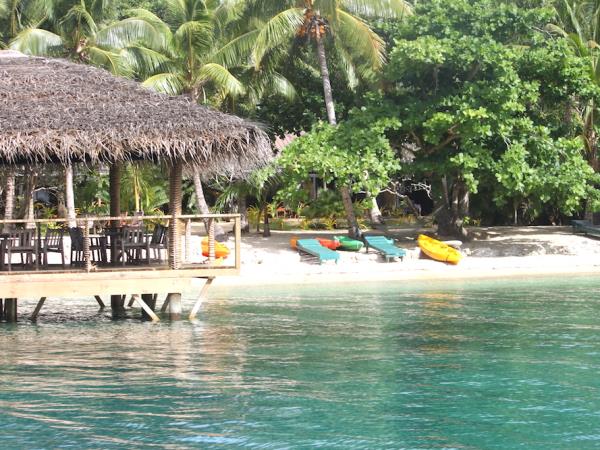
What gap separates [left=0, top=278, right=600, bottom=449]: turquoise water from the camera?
956cm

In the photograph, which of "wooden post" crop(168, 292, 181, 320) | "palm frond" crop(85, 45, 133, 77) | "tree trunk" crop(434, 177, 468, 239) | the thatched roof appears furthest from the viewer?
"tree trunk" crop(434, 177, 468, 239)

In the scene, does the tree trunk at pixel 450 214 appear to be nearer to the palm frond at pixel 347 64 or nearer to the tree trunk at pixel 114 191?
the palm frond at pixel 347 64

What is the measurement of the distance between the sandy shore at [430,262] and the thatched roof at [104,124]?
7314 millimetres

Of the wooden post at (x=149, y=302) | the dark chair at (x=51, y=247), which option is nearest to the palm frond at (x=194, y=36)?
the dark chair at (x=51, y=247)

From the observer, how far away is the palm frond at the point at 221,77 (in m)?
26.4

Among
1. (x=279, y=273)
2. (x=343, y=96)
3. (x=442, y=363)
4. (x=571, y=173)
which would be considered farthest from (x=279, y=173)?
(x=442, y=363)

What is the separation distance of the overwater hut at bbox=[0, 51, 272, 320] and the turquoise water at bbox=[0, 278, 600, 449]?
0.97 meters

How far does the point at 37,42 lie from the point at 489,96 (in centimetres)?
1203

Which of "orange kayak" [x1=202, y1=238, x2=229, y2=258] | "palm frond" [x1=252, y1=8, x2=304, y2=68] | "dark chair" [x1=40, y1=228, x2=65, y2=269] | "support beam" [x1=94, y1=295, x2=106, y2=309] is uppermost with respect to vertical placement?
"palm frond" [x1=252, y1=8, x2=304, y2=68]

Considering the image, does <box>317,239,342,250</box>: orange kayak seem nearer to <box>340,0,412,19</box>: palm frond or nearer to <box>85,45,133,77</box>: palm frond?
<box>340,0,412,19</box>: palm frond

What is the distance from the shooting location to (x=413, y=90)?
28812mm

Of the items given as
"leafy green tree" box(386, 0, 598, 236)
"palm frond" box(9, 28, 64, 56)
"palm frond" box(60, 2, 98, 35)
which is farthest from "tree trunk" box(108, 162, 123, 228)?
"palm frond" box(60, 2, 98, 35)

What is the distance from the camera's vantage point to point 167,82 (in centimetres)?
2653

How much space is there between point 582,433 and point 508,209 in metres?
25.6
